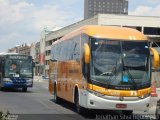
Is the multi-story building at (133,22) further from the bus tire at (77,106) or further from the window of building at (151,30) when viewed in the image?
the bus tire at (77,106)

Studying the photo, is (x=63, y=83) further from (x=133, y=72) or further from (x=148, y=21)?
(x=148, y=21)

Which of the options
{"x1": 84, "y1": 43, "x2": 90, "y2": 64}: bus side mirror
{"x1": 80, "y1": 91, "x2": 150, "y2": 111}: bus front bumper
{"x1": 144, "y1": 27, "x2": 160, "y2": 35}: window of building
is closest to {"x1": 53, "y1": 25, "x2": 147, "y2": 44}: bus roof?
{"x1": 84, "y1": 43, "x2": 90, "y2": 64}: bus side mirror

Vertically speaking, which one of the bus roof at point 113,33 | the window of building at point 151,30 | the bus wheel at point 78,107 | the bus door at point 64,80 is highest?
the window of building at point 151,30

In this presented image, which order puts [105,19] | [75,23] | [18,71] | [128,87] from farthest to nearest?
[75,23]
[105,19]
[18,71]
[128,87]

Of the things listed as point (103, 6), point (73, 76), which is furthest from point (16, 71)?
point (103, 6)

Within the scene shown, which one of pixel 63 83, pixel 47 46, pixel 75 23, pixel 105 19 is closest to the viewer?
pixel 63 83

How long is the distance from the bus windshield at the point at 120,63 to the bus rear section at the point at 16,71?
18.7 m

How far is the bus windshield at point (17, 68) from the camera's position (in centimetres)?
3538

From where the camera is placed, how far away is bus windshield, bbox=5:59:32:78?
3538cm

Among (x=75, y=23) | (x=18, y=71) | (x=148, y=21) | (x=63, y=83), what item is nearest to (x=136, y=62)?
(x=63, y=83)

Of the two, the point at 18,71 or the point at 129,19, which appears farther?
the point at 129,19

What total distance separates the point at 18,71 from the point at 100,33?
1852 cm

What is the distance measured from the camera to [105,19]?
8900 cm

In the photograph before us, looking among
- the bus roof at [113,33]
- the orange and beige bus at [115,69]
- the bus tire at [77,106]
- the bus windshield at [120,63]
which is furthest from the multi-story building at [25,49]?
the bus windshield at [120,63]
